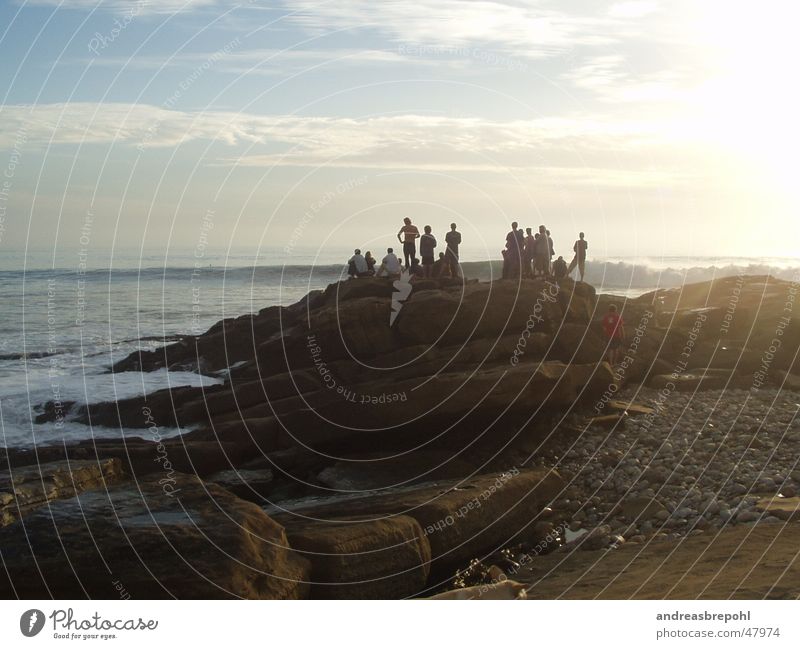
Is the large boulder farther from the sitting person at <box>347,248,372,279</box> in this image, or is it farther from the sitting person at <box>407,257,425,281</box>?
the sitting person at <box>347,248,372,279</box>

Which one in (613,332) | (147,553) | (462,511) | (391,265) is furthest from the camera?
(391,265)

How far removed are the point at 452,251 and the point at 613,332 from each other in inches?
242

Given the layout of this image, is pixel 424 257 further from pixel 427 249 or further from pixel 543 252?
pixel 543 252

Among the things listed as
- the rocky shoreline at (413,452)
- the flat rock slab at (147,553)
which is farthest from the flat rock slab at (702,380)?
the flat rock slab at (147,553)

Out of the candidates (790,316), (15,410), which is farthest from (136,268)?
(790,316)

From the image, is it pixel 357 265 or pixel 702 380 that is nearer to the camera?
pixel 702 380

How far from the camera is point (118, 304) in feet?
236

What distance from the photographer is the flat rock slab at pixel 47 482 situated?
15.0m

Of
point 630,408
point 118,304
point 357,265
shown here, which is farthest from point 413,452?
point 118,304

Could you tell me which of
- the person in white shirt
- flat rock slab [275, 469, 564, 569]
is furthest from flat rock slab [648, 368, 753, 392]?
flat rock slab [275, 469, 564, 569]

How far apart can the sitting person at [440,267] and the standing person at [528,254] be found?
2757 millimetres

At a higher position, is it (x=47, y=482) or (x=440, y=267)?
(x=440, y=267)

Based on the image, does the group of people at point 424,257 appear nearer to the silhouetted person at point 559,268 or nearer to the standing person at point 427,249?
the standing person at point 427,249

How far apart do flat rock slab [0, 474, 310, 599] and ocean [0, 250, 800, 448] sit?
476 inches
